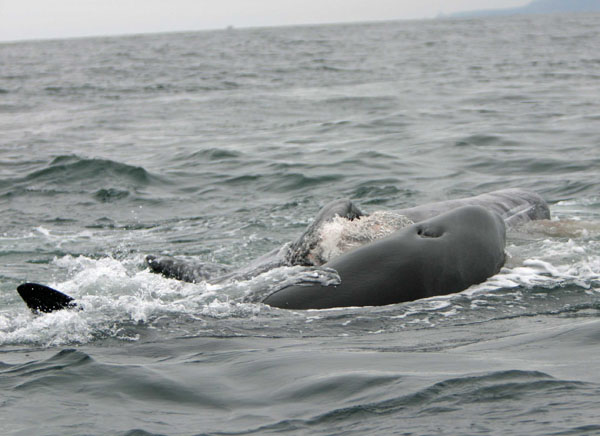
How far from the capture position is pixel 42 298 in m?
6.07

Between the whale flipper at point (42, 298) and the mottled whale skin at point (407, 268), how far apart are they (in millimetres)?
1520

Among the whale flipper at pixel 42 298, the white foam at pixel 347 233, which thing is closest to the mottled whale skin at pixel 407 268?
the white foam at pixel 347 233

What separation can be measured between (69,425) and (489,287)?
3.76m

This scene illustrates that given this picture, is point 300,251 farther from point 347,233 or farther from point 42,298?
point 42,298

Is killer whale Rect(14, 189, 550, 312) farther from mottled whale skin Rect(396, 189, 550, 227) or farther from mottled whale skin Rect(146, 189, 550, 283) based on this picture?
mottled whale skin Rect(396, 189, 550, 227)

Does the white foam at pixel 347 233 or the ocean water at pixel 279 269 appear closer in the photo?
the ocean water at pixel 279 269

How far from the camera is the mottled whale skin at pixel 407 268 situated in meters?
6.41

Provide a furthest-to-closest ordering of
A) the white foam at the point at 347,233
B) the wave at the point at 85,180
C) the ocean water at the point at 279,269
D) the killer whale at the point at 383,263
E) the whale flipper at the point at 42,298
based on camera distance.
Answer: the wave at the point at 85,180
the white foam at the point at 347,233
the killer whale at the point at 383,263
the whale flipper at the point at 42,298
the ocean water at the point at 279,269

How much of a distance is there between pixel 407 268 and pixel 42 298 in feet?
8.88

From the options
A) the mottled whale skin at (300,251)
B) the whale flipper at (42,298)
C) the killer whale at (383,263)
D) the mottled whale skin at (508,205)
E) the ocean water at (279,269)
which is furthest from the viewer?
the mottled whale skin at (508,205)

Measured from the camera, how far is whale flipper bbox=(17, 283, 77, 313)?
6.02 metres

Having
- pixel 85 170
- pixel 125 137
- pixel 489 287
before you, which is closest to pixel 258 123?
pixel 125 137

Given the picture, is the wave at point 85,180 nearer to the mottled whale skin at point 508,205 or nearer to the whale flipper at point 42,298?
the mottled whale skin at point 508,205

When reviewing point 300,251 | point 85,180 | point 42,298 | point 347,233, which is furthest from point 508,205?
point 85,180
